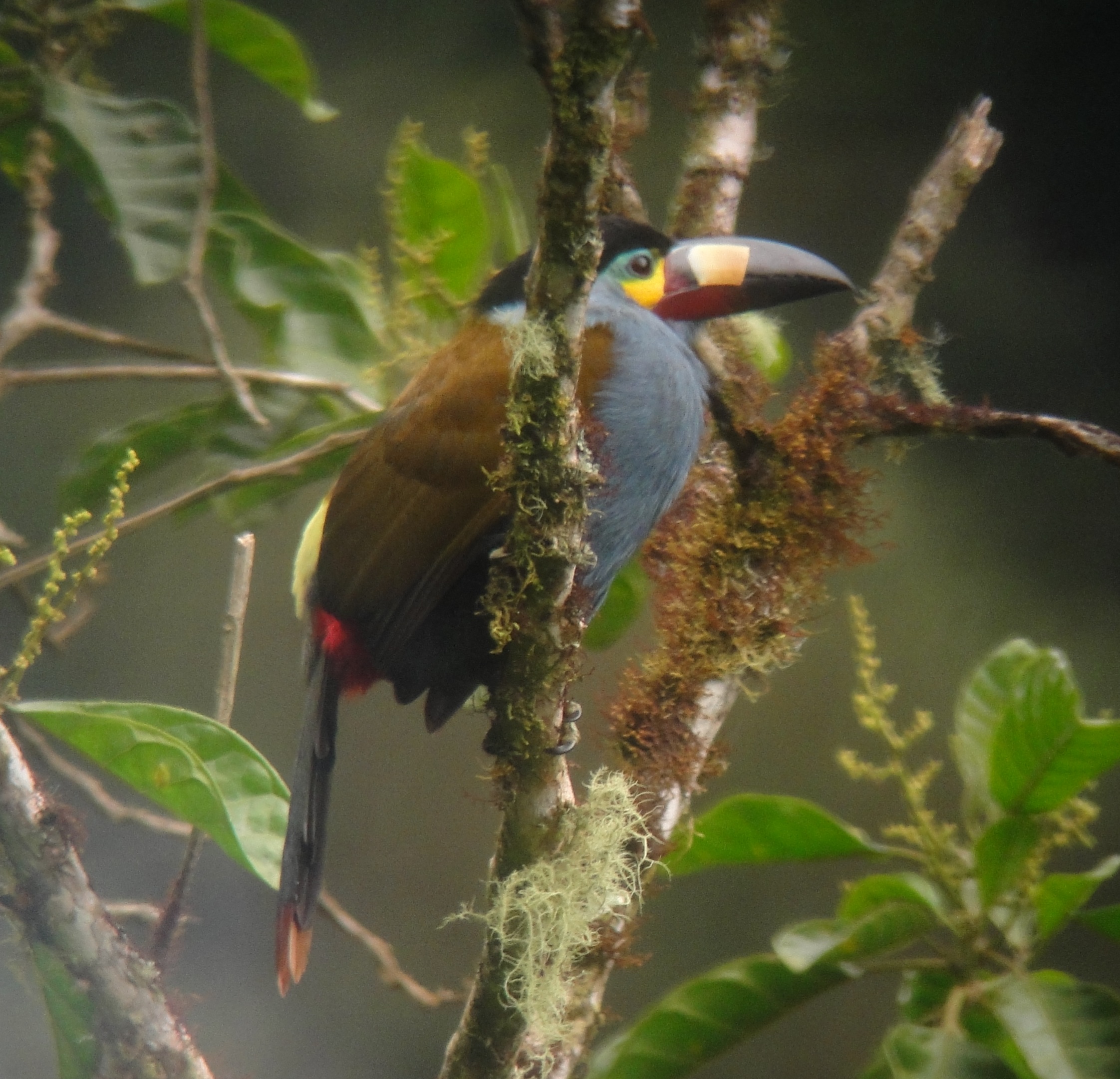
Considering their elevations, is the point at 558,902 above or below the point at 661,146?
below

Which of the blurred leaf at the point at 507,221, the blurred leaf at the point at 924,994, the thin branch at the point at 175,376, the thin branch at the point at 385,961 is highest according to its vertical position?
the blurred leaf at the point at 507,221

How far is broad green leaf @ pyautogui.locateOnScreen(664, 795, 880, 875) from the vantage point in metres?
1.16

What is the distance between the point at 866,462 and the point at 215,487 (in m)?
0.94

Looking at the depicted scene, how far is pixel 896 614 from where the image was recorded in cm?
169

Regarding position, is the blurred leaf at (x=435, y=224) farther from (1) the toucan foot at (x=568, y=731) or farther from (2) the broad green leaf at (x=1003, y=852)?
(2) the broad green leaf at (x=1003, y=852)

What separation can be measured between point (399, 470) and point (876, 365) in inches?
18.8

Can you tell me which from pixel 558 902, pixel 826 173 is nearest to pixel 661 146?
pixel 826 173

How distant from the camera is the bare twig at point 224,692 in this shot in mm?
1011

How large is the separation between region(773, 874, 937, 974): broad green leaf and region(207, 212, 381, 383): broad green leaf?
816 mm

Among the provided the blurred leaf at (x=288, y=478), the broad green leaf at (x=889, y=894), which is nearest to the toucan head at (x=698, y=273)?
the blurred leaf at (x=288, y=478)

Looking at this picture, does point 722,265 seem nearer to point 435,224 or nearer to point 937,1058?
point 435,224

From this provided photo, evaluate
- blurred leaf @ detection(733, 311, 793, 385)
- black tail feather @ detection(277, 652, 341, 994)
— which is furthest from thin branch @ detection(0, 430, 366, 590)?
blurred leaf @ detection(733, 311, 793, 385)

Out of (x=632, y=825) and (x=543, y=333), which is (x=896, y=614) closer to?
(x=632, y=825)

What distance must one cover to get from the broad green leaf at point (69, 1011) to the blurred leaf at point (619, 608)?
2.13ft
